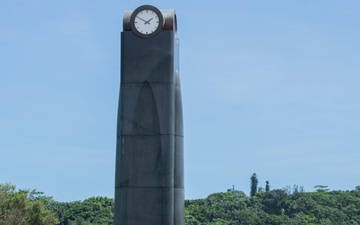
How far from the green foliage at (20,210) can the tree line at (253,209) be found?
39779mm

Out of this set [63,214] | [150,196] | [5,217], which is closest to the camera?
[150,196]

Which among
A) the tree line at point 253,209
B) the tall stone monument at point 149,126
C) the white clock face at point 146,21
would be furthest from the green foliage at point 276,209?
the white clock face at point 146,21

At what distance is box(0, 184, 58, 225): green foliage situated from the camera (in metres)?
34.7

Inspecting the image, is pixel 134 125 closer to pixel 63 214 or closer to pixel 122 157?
pixel 122 157

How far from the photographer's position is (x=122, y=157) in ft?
61.8

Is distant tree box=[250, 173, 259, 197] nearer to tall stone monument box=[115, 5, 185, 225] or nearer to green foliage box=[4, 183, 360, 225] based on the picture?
green foliage box=[4, 183, 360, 225]

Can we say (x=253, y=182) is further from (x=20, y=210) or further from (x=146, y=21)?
(x=146, y=21)

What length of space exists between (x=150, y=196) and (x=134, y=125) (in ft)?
5.62

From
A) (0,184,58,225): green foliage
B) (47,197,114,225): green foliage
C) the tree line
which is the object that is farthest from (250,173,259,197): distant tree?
(0,184,58,225): green foliage

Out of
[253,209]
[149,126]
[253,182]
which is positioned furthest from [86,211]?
[149,126]

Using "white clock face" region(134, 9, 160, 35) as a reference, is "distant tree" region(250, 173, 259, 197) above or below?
above

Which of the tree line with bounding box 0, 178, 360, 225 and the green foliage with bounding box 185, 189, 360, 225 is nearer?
the tree line with bounding box 0, 178, 360, 225

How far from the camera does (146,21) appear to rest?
19.2 meters

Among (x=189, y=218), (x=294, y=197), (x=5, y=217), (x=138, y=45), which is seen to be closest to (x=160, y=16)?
(x=138, y=45)
